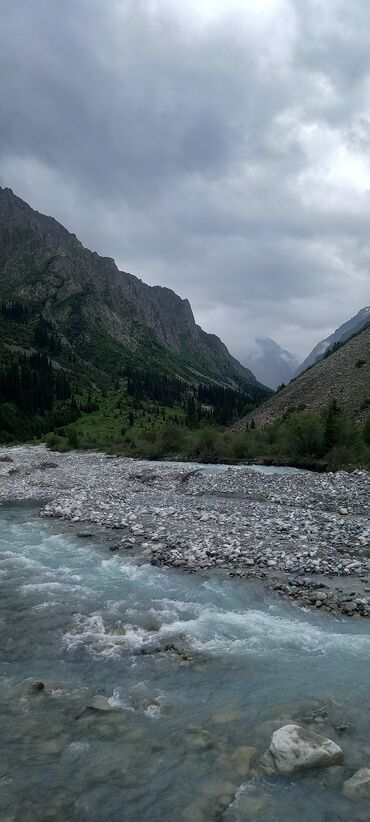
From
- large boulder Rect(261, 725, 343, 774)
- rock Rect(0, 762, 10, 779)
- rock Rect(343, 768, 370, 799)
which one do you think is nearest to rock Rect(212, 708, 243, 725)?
large boulder Rect(261, 725, 343, 774)

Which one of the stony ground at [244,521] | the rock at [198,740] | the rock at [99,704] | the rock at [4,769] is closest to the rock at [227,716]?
the rock at [198,740]

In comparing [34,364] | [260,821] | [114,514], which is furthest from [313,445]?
[34,364]

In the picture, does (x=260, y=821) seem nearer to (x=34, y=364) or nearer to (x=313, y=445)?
(x=313, y=445)

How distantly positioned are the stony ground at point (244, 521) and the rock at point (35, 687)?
7.77 meters

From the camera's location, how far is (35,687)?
30.3 ft

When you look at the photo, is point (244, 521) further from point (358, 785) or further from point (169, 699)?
point (358, 785)

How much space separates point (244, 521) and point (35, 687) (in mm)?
15728

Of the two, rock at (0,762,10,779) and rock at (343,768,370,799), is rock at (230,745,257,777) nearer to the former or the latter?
rock at (343,768,370,799)

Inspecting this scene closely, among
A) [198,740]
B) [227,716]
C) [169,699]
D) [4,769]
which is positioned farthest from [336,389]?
[4,769]

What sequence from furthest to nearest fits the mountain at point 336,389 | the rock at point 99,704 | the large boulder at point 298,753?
1. the mountain at point 336,389
2. the rock at point 99,704
3. the large boulder at point 298,753

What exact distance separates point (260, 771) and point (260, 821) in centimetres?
88

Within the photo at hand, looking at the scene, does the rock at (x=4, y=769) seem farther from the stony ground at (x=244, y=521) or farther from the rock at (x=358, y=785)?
the stony ground at (x=244, y=521)

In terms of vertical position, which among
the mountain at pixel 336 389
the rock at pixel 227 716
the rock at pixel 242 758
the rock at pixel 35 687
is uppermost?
the mountain at pixel 336 389

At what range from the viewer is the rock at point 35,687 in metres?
9.13
